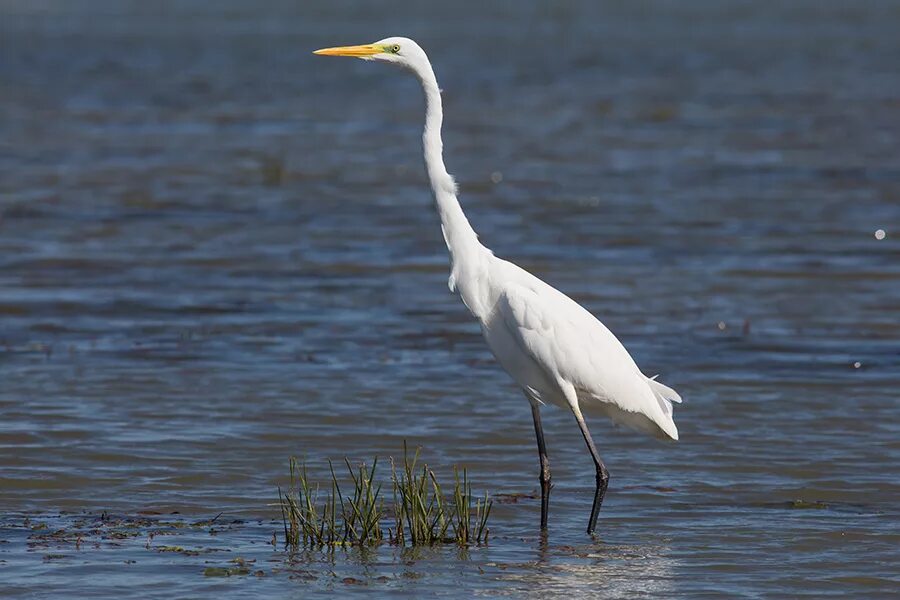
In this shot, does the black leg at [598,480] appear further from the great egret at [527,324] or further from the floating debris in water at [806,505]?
the floating debris in water at [806,505]

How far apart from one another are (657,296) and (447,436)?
159 inches

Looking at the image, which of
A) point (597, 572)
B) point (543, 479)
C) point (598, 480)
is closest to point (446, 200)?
point (543, 479)

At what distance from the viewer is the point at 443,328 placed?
1130 centimetres

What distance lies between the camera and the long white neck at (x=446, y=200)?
22.5 feet

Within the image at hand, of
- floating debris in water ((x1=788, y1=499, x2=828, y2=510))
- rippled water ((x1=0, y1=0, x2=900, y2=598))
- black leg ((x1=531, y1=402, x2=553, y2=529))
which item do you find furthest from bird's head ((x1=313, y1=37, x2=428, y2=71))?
floating debris in water ((x1=788, y1=499, x2=828, y2=510))

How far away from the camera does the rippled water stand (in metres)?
6.71

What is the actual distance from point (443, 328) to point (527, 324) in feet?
14.9

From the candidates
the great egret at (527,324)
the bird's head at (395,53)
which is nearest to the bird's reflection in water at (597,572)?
the great egret at (527,324)

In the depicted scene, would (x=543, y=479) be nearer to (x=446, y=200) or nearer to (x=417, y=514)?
(x=417, y=514)

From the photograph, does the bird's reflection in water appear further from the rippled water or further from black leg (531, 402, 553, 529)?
black leg (531, 402, 553, 529)

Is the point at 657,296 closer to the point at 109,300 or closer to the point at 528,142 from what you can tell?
the point at 109,300

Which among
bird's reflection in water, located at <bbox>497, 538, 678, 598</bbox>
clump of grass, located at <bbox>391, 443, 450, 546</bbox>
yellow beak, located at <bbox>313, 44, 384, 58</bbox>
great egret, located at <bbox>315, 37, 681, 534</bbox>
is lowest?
bird's reflection in water, located at <bbox>497, 538, 678, 598</bbox>

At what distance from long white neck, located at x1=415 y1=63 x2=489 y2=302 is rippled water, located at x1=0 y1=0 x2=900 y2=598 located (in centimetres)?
117

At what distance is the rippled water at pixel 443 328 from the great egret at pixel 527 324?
1.93 feet
